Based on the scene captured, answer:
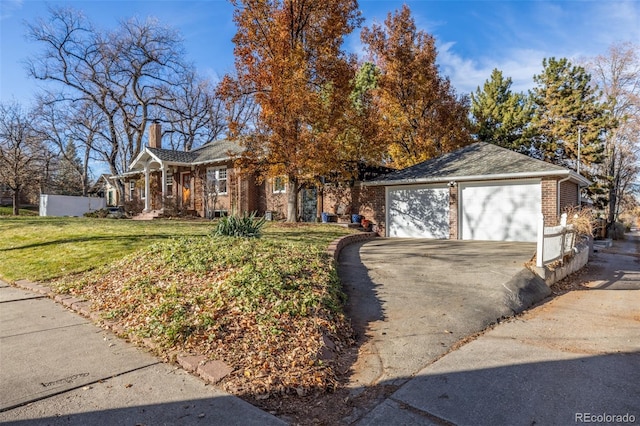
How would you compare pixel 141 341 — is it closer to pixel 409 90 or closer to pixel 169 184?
pixel 409 90

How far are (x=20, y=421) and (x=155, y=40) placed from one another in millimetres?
31872

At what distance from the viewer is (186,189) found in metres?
23.5

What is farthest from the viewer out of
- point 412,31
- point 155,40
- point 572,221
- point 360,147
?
point 155,40

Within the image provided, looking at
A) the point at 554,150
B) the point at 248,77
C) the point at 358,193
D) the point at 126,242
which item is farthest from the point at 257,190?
the point at 554,150

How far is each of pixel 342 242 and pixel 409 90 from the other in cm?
1358

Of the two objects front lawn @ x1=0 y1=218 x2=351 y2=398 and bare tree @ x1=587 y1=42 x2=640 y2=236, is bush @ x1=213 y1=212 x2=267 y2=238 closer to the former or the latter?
front lawn @ x1=0 y1=218 x2=351 y2=398

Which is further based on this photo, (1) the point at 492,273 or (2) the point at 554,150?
(2) the point at 554,150

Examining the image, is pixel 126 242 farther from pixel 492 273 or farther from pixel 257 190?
pixel 257 190

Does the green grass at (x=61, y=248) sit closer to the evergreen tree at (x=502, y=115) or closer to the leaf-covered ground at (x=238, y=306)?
the leaf-covered ground at (x=238, y=306)

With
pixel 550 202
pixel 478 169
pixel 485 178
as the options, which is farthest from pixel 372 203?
pixel 550 202

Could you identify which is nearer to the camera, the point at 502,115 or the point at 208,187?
the point at 208,187

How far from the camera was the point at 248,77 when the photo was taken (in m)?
14.2

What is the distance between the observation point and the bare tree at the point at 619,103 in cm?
2611

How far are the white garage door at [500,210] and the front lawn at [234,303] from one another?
8.41 metres
